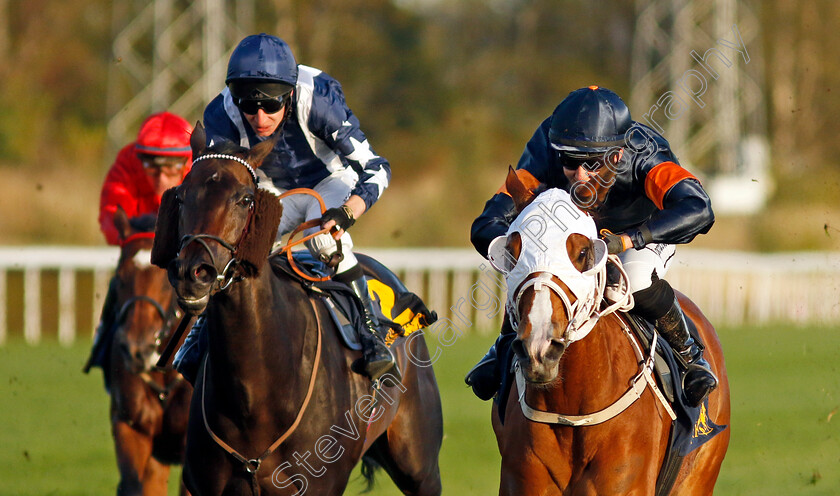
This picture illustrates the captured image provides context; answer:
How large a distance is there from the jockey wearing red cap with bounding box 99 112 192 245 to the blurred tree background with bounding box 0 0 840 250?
888cm

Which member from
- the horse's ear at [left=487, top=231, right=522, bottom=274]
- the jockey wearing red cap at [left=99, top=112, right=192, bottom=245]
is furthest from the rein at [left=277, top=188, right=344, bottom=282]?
the jockey wearing red cap at [left=99, top=112, right=192, bottom=245]

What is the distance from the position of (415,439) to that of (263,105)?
6.05 feet

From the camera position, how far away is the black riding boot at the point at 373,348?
4887 millimetres

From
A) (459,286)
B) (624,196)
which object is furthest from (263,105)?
(459,286)

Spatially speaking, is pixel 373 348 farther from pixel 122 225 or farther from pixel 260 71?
pixel 122 225

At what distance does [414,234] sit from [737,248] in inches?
256

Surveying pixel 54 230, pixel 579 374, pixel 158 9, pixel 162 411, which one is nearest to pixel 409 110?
pixel 158 9

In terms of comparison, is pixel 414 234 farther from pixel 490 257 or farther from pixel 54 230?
pixel 490 257

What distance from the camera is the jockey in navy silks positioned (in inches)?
187

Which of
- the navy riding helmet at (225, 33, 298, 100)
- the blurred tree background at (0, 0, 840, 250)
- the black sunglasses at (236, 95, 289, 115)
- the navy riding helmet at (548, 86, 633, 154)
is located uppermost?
the blurred tree background at (0, 0, 840, 250)

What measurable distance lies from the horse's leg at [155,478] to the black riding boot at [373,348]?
1497mm

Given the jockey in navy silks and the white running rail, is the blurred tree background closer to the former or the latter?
the white running rail

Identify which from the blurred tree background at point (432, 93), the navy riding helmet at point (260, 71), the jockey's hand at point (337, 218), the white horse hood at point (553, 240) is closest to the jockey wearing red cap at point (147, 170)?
the navy riding helmet at point (260, 71)

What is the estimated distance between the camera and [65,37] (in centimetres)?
2873
